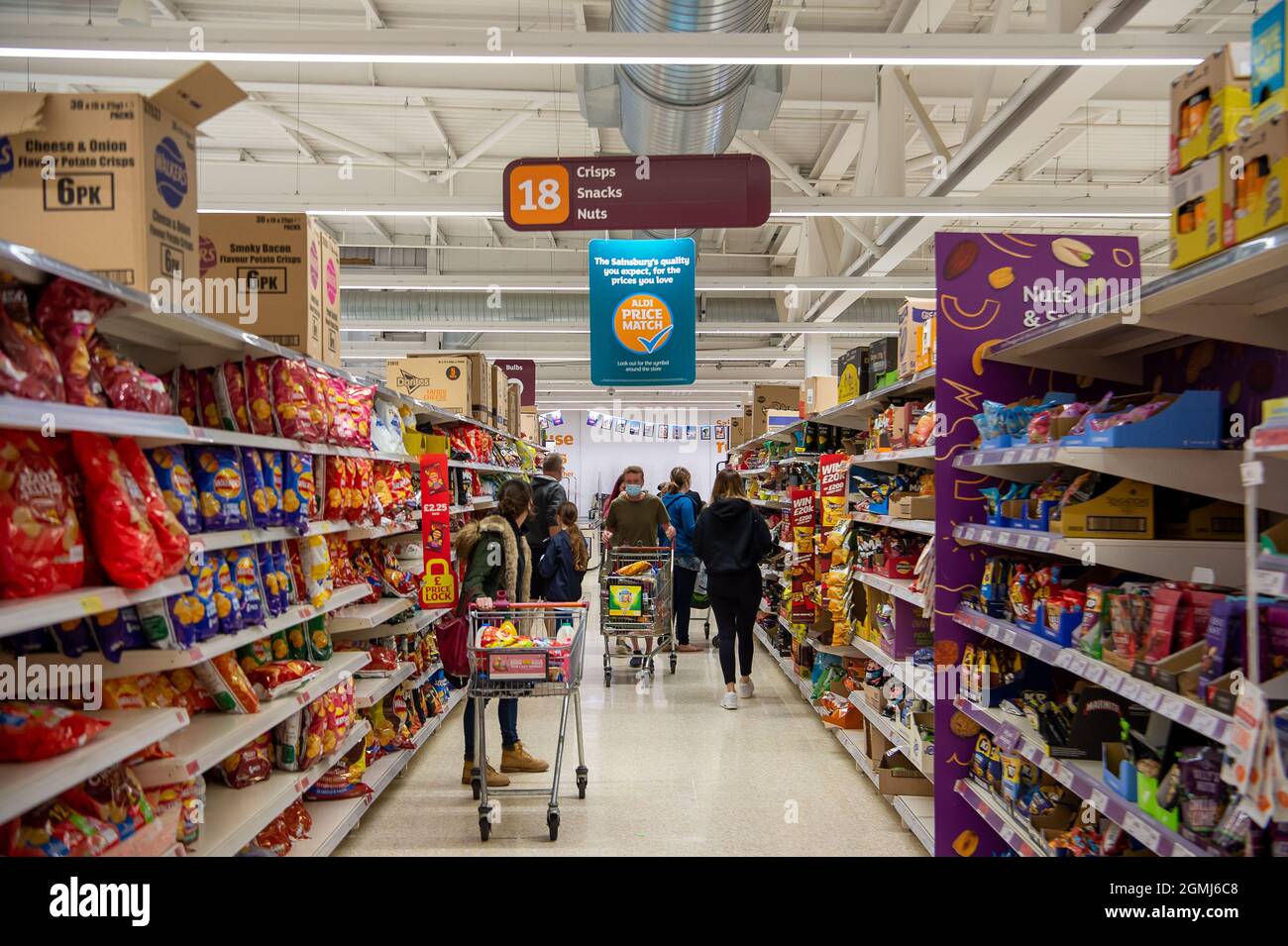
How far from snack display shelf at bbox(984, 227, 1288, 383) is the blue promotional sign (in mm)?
4970

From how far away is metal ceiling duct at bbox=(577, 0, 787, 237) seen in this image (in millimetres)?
5047

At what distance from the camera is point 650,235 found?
11664mm

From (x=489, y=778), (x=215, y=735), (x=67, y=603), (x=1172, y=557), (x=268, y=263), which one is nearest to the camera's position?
(x=67, y=603)

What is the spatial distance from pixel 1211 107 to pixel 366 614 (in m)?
4.08

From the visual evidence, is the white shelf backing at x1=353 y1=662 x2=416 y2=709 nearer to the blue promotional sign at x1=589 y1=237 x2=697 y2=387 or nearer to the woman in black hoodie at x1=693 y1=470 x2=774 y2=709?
the woman in black hoodie at x1=693 y1=470 x2=774 y2=709

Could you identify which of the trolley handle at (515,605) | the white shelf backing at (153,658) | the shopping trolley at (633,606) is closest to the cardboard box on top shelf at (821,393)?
the shopping trolley at (633,606)

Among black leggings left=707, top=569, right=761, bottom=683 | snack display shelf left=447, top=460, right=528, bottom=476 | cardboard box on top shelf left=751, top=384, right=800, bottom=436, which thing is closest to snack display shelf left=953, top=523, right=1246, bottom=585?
snack display shelf left=447, top=460, right=528, bottom=476

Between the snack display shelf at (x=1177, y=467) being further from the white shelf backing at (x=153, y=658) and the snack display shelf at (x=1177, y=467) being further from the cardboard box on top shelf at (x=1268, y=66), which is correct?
the white shelf backing at (x=153, y=658)

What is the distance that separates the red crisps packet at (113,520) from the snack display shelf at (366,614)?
2159 mm

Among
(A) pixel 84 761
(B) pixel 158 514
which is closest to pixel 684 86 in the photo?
(B) pixel 158 514

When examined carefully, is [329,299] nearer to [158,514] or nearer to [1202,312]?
[158,514]

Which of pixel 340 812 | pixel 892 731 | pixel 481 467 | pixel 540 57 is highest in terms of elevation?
pixel 540 57

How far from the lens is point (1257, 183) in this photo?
1.89 meters
